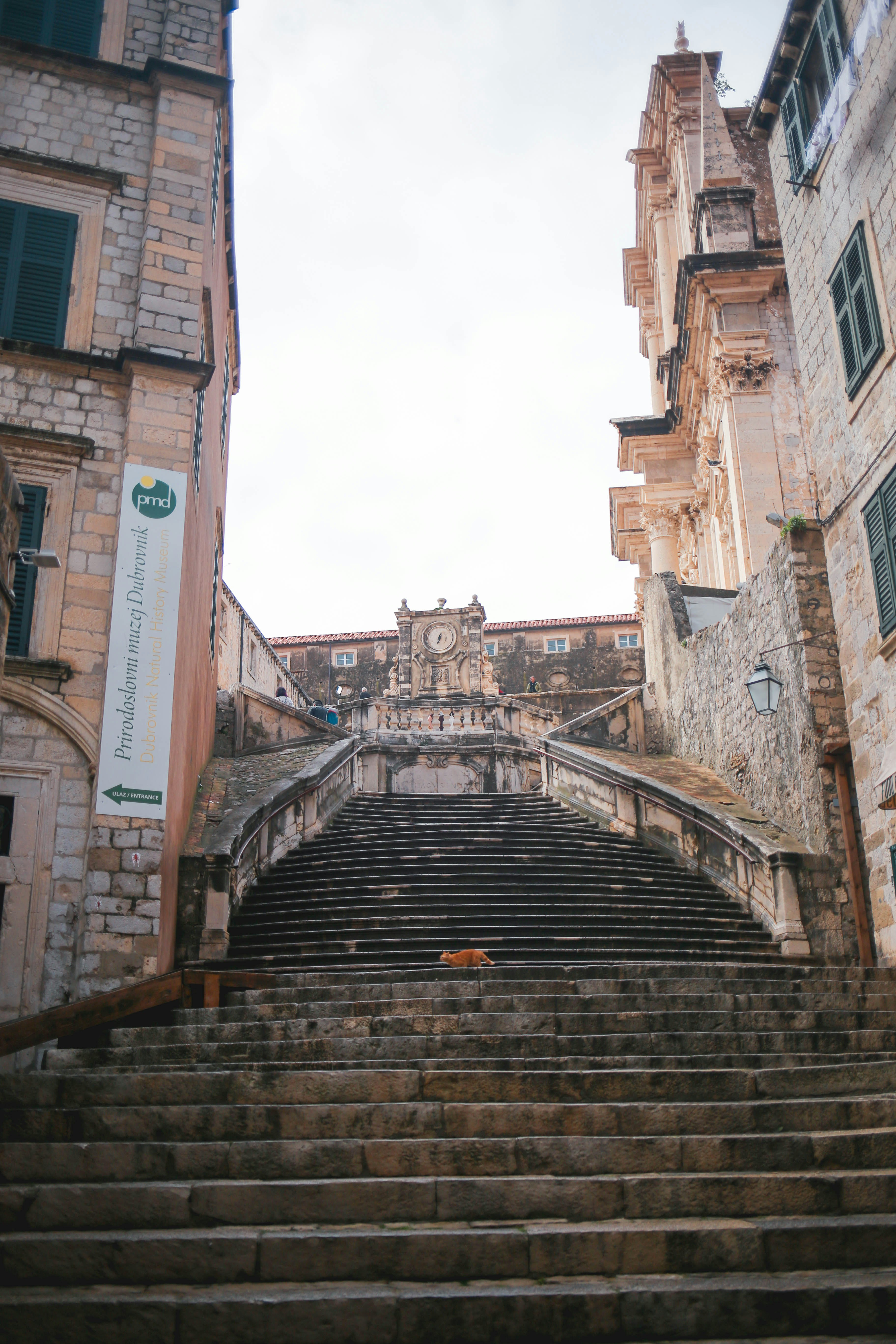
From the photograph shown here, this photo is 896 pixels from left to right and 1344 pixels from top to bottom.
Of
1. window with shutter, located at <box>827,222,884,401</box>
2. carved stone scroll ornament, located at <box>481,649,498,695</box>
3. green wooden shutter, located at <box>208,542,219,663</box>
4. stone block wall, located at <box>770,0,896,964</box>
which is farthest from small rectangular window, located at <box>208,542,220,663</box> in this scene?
carved stone scroll ornament, located at <box>481,649,498,695</box>

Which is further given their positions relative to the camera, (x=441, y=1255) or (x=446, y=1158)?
(x=446, y=1158)

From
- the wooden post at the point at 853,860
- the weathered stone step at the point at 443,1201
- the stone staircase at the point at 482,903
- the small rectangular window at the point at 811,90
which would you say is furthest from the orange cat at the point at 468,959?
the small rectangular window at the point at 811,90

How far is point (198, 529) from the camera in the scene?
14492 mm

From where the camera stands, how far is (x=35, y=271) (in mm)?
12148

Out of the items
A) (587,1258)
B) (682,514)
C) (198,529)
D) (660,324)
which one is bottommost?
(587,1258)

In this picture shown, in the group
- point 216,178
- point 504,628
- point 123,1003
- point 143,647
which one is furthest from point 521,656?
point 123,1003

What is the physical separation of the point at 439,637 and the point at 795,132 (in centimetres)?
2000

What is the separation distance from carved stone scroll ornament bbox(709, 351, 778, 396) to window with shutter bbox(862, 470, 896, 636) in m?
11.7

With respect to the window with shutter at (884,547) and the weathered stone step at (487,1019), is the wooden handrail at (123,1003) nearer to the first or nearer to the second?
the weathered stone step at (487,1019)

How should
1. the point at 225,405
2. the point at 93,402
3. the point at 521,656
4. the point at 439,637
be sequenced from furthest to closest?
the point at 521,656 < the point at 439,637 < the point at 225,405 < the point at 93,402

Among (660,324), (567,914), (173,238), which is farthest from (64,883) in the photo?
(660,324)

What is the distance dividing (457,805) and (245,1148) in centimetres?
1182

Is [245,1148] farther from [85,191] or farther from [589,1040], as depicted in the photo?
[85,191]

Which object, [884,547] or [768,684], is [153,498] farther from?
[884,547]
